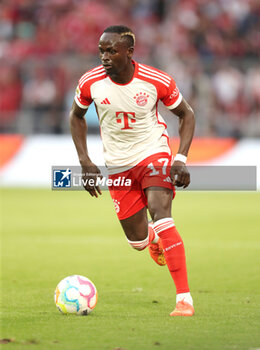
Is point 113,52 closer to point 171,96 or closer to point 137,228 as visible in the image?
point 171,96

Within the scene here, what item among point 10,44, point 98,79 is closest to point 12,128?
point 10,44

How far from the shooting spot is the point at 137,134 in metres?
6.24

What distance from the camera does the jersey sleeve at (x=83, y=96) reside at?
6.21m

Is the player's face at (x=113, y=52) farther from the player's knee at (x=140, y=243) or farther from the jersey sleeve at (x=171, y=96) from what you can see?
the player's knee at (x=140, y=243)

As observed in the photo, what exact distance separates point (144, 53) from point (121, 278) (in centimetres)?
1260

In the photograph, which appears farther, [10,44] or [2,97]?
[10,44]

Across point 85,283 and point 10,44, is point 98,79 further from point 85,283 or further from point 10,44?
point 10,44

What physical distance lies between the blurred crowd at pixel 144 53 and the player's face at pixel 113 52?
1204cm

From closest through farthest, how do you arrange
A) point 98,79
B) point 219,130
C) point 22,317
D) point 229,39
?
1. point 22,317
2. point 98,79
3. point 219,130
4. point 229,39

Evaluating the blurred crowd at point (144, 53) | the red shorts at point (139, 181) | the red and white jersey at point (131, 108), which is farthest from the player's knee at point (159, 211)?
the blurred crowd at point (144, 53)

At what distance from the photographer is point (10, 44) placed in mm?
20969

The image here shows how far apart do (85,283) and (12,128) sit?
13.4m
